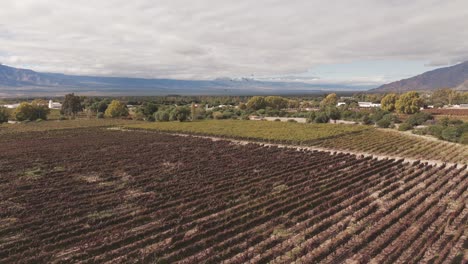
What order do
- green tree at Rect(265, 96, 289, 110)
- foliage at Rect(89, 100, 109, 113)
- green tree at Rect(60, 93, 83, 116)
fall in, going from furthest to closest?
green tree at Rect(265, 96, 289, 110)
foliage at Rect(89, 100, 109, 113)
green tree at Rect(60, 93, 83, 116)

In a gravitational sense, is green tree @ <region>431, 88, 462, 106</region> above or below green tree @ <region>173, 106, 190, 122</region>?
above

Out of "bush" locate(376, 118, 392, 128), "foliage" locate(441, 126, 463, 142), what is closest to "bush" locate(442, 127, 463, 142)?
"foliage" locate(441, 126, 463, 142)

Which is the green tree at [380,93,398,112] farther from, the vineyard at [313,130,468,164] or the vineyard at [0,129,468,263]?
the vineyard at [0,129,468,263]

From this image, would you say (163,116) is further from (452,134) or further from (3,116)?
(452,134)

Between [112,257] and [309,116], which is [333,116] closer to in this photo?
[309,116]

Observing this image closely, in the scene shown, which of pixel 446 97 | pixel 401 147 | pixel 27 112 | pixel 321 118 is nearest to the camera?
pixel 401 147

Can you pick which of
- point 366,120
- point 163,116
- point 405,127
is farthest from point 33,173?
point 366,120

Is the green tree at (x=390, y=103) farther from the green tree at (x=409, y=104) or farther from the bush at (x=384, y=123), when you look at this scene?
the bush at (x=384, y=123)
